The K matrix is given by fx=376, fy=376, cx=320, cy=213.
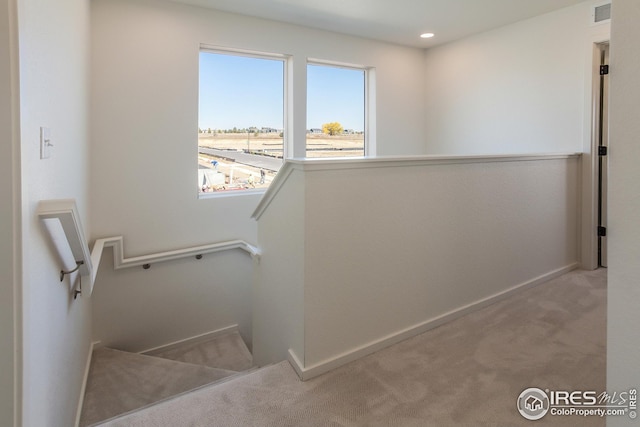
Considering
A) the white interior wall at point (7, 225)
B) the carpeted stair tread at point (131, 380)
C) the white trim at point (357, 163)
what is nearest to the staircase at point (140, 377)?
the carpeted stair tread at point (131, 380)

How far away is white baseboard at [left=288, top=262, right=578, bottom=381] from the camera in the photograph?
1.96 m

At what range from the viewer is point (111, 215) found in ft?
10.4

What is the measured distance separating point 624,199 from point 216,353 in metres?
3.51

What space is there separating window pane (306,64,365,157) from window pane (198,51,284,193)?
1.23 ft

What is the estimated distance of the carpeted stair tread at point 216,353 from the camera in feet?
11.2

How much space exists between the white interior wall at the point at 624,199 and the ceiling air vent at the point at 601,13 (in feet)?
10.7

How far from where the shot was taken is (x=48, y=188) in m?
1.45

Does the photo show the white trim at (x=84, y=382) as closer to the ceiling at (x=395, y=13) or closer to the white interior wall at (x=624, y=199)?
the white interior wall at (x=624, y=199)

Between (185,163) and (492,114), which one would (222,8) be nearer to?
(185,163)

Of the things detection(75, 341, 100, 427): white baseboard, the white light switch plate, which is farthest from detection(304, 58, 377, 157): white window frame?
the white light switch plate

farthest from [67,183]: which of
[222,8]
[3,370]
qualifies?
[222,8]

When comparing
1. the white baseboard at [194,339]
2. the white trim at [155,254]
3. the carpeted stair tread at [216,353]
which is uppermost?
the white trim at [155,254]

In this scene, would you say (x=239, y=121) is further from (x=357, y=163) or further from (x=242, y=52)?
(x=357, y=163)

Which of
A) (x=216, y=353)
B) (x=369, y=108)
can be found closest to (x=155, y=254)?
(x=216, y=353)
